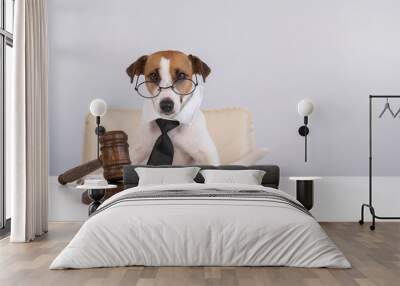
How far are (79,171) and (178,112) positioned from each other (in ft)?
4.91

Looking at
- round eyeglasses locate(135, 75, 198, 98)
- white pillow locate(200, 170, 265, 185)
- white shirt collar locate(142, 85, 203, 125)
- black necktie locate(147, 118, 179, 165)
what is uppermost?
round eyeglasses locate(135, 75, 198, 98)

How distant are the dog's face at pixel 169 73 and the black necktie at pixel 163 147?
0.12 metres

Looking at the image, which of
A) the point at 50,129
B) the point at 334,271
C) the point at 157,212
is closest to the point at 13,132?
the point at 50,129

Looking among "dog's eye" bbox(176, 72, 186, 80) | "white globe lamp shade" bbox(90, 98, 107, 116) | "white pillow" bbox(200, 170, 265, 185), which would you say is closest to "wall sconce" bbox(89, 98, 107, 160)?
"white globe lamp shade" bbox(90, 98, 107, 116)

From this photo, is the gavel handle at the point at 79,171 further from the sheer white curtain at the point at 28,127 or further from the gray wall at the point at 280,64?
the sheer white curtain at the point at 28,127

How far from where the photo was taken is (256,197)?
5320mm

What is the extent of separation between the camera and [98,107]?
24.5ft

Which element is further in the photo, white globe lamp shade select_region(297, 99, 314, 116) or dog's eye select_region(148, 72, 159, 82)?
dog's eye select_region(148, 72, 159, 82)

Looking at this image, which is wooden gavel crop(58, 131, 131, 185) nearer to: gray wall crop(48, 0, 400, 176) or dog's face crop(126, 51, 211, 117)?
gray wall crop(48, 0, 400, 176)

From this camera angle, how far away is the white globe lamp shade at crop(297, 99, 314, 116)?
292 inches

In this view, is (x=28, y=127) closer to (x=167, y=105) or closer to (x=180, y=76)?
(x=167, y=105)

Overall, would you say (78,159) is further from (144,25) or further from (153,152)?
(144,25)

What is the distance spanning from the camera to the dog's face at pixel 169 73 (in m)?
→ 7.57

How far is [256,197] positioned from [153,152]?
2.55 metres
